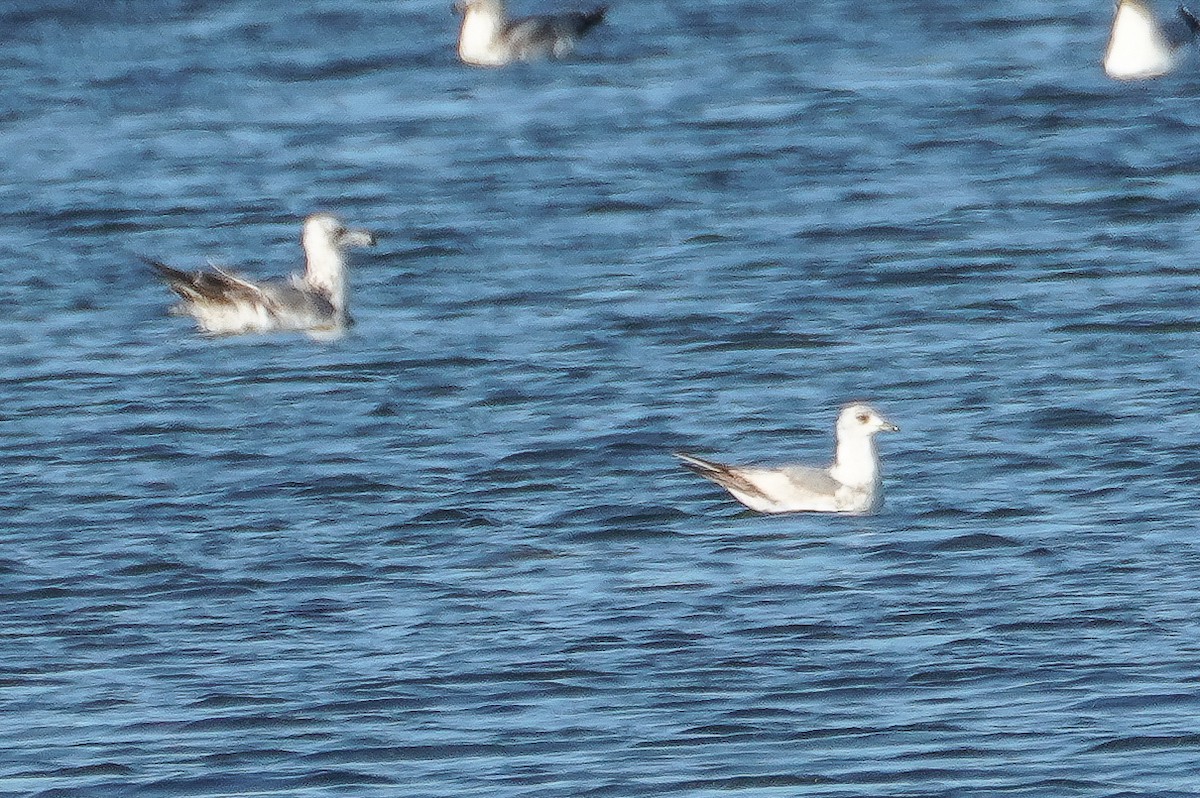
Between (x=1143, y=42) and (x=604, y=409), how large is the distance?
316 inches

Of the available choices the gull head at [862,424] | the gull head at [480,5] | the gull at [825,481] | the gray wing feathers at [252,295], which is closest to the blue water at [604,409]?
the gull at [825,481]

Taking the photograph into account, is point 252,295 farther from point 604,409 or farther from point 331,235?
point 604,409

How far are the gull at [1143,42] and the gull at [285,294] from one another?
22.0 feet

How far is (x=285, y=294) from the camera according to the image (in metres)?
15.1

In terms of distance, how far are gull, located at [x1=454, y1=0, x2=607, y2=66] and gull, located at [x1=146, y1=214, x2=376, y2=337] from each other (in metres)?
6.29

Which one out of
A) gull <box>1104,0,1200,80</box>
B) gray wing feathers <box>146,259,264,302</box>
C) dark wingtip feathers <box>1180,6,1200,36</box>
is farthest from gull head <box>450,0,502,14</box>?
gray wing feathers <box>146,259,264,302</box>

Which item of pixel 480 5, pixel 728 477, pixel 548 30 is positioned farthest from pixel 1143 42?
pixel 728 477

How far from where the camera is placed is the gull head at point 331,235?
15.4 m

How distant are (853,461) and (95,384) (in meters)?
4.20

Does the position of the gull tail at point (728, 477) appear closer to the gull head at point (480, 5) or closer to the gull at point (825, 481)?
the gull at point (825, 481)

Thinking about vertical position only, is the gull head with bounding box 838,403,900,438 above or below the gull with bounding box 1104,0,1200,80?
below

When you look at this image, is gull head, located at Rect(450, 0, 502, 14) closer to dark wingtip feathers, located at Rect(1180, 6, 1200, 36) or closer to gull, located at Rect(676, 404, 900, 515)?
dark wingtip feathers, located at Rect(1180, 6, 1200, 36)

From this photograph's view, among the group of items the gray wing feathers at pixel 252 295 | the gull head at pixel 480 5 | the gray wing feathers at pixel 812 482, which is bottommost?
the gray wing feathers at pixel 812 482

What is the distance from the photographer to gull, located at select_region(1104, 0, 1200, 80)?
20.1 meters
